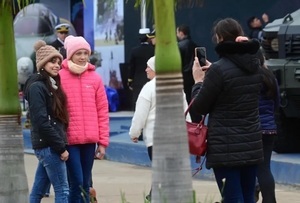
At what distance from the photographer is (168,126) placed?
6.54m

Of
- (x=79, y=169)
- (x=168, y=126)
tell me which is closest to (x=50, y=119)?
(x=79, y=169)

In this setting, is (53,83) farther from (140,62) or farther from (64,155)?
(140,62)

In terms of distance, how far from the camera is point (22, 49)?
24094 mm

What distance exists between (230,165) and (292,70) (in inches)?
202

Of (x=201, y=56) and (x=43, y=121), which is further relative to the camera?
(x=43, y=121)

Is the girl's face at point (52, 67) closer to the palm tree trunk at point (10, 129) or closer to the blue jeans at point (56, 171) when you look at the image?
the blue jeans at point (56, 171)

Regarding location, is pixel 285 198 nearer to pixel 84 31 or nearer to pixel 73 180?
pixel 73 180

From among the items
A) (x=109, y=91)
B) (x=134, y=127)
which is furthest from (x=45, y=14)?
(x=134, y=127)

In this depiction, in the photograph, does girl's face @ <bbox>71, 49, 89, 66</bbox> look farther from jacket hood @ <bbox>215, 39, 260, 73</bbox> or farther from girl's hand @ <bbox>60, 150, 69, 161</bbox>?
jacket hood @ <bbox>215, 39, 260, 73</bbox>

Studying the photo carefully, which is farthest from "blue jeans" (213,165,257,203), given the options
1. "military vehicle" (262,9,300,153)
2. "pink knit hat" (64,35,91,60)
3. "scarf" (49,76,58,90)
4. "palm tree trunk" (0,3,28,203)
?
"military vehicle" (262,9,300,153)

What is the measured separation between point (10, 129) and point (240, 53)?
1.86 meters

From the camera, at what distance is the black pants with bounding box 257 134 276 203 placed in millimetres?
9281

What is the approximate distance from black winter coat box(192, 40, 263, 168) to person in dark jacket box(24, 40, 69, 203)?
148 centimetres

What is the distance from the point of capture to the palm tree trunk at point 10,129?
7961 millimetres
